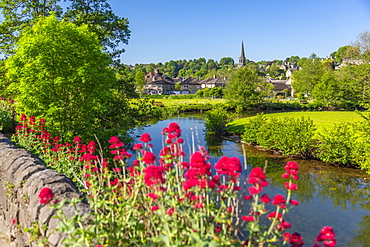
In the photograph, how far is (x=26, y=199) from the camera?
479 cm

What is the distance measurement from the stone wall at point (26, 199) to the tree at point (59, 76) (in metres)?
5.44

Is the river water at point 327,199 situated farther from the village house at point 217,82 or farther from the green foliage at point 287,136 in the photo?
the village house at point 217,82

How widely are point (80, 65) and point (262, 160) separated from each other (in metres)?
12.5

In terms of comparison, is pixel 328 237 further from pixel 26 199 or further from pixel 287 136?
pixel 287 136

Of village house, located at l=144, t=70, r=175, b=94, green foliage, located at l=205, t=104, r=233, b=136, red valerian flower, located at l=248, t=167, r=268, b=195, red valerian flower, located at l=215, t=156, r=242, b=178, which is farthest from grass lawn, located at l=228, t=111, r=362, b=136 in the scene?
village house, located at l=144, t=70, r=175, b=94

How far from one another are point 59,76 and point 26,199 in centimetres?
850

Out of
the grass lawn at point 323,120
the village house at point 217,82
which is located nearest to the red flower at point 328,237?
the grass lawn at point 323,120

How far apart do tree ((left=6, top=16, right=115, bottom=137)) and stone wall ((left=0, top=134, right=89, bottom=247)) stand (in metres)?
5.44

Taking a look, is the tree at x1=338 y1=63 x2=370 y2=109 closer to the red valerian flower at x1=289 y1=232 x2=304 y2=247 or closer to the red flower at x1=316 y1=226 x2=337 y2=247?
the red valerian flower at x1=289 y1=232 x2=304 y2=247

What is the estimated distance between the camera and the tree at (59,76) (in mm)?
11555

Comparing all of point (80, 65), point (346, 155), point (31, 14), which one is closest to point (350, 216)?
point (346, 155)

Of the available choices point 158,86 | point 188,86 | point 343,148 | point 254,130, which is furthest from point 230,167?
point 188,86

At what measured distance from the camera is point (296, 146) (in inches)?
736

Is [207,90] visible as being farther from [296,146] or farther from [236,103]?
[296,146]
